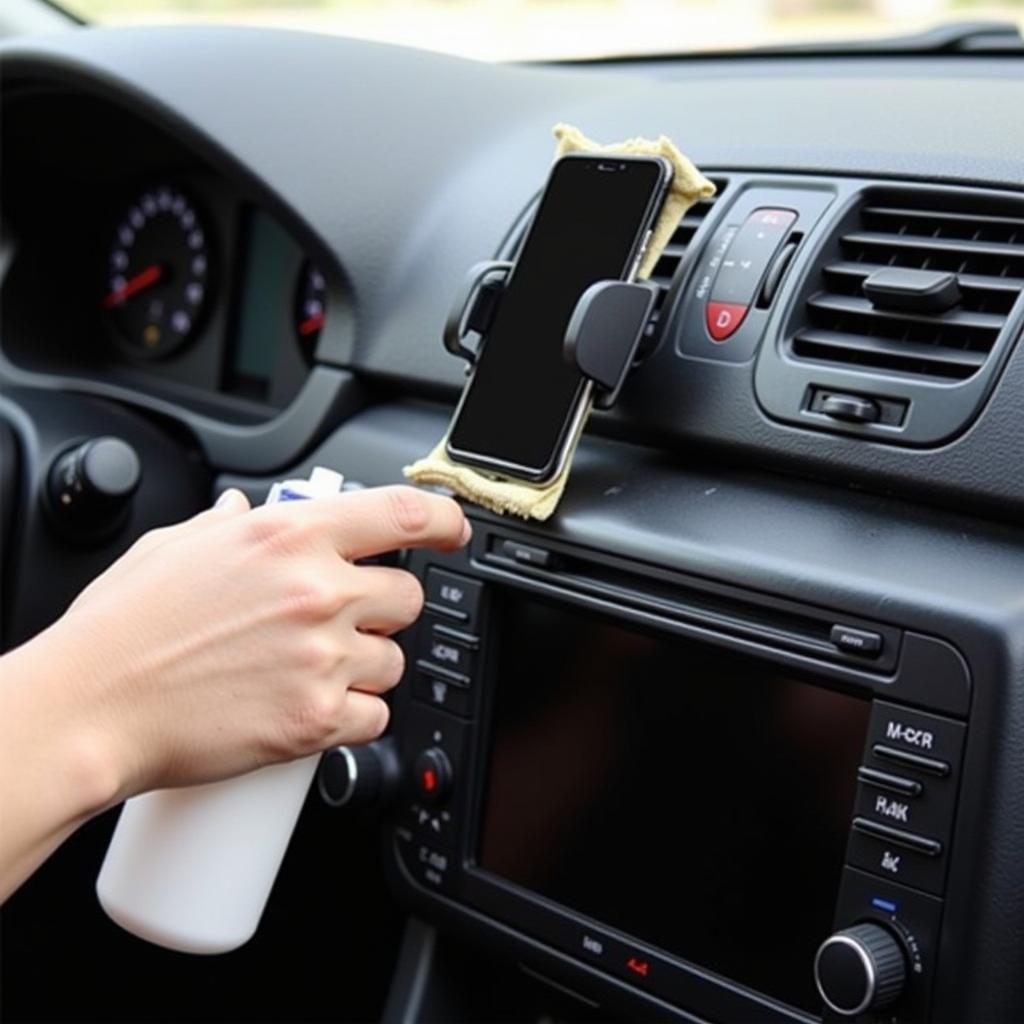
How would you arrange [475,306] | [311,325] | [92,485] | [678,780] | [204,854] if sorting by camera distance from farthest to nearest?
[311,325]
[92,485]
[475,306]
[678,780]
[204,854]

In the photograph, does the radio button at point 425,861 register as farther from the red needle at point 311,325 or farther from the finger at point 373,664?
the red needle at point 311,325

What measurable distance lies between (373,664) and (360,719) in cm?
4

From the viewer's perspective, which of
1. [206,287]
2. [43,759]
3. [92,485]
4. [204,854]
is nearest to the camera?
[43,759]

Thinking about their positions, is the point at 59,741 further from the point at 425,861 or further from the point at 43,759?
the point at 425,861

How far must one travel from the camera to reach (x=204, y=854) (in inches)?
44.4

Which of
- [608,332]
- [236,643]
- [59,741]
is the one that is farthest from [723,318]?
[59,741]

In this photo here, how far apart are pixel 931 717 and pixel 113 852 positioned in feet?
1.72

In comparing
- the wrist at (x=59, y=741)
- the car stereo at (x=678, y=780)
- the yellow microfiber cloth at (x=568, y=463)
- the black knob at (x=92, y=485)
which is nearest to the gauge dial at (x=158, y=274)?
the black knob at (x=92, y=485)

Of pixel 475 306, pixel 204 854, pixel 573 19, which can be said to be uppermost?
pixel 573 19

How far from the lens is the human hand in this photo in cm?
105

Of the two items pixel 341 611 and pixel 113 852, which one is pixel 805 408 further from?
pixel 113 852

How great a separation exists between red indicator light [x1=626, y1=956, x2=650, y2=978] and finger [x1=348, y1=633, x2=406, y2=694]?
0.99 ft

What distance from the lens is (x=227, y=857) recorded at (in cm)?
113

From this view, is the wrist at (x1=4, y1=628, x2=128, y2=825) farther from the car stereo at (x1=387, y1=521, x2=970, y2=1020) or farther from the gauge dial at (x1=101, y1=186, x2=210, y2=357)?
the gauge dial at (x1=101, y1=186, x2=210, y2=357)
